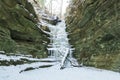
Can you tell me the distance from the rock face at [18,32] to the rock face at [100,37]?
157 inches

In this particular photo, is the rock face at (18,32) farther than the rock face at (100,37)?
Yes

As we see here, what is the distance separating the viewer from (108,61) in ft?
51.1

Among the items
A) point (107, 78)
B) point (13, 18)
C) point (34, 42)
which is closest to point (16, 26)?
point (13, 18)

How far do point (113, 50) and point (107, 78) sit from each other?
3.91 m

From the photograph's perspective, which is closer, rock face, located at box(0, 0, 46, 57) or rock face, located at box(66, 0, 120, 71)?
rock face, located at box(66, 0, 120, 71)

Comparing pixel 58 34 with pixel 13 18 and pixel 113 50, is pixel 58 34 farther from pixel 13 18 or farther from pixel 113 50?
pixel 113 50

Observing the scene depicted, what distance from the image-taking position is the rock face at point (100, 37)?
15.7m

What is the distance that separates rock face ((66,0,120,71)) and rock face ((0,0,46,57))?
13.1ft

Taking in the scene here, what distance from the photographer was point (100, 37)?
17.6 metres

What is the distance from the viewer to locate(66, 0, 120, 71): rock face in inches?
618

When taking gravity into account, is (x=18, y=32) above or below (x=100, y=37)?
above

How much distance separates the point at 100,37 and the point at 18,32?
7518mm

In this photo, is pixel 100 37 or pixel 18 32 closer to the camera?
pixel 100 37

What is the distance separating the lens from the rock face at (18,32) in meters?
17.3
